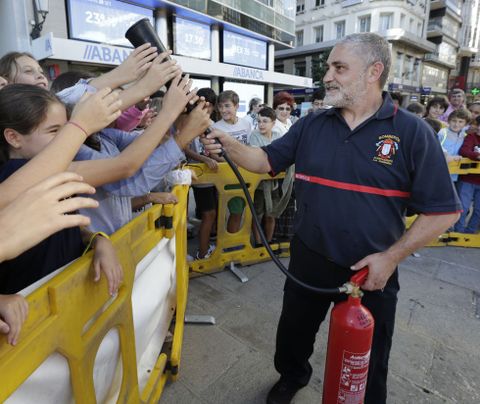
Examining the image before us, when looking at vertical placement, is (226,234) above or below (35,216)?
below

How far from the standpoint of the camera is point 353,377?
1.58 metres

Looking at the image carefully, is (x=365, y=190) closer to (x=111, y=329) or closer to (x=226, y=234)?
(x=111, y=329)

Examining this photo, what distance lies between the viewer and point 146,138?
151 cm

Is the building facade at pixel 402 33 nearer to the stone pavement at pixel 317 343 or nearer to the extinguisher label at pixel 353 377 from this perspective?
the stone pavement at pixel 317 343

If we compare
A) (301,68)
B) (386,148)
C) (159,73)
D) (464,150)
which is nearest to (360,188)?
(386,148)

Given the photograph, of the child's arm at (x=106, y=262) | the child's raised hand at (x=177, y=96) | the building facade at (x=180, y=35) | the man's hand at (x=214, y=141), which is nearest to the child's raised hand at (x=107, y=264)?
the child's arm at (x=106, y=262)

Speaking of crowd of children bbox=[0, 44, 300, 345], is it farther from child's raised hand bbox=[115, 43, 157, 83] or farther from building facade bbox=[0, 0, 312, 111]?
building facade bbox=[0, 0, 312, 111]

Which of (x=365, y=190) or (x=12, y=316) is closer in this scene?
(x=12, y=316)

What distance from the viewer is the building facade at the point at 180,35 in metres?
9.55

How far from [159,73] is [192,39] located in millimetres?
16383

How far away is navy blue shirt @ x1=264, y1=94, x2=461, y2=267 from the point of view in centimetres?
163

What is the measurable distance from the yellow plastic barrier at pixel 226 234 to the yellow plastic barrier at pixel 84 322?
5.75ft

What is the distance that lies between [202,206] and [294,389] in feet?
7.18

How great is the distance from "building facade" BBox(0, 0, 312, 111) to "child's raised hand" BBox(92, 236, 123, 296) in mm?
9718
